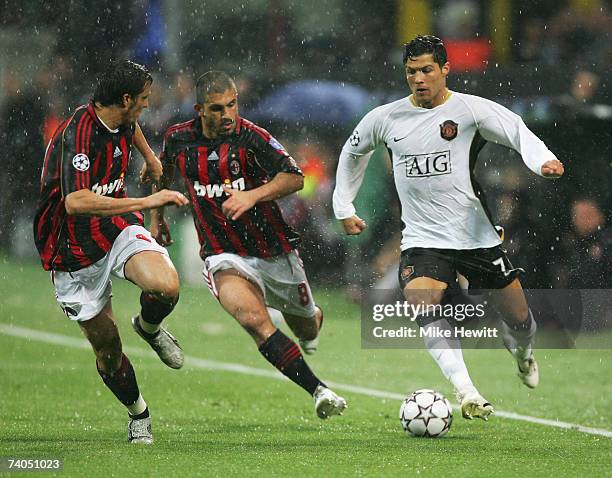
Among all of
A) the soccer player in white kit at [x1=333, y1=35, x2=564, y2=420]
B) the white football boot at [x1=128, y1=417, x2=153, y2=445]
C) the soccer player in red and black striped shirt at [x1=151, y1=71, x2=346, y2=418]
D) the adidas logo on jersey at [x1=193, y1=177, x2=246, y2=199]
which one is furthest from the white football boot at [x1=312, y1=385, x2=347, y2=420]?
the adidas logo on jersey at [x1=193, y1=177, x2=246, y2=199]

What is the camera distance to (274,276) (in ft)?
29.1

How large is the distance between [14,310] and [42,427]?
8.61 m

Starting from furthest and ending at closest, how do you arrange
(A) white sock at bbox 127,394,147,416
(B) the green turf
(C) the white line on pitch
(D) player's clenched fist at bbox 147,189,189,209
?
1. (C) the white line on pitch
2. (A) white sock at bbox 127,394,147,416
3. (D) player's clenched fist at bbox 147,189,189,209
4. (B) the green turf

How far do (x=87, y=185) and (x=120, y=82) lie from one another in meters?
0.66

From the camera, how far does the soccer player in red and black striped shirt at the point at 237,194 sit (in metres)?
8.44

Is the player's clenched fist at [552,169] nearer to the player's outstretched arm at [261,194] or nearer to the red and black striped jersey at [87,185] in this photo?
the player's outstretched arm at [261,194]

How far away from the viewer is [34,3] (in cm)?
1906

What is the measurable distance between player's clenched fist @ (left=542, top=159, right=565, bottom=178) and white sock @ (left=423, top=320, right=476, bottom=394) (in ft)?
3.99

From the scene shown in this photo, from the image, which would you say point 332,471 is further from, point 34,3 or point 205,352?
point 34,3

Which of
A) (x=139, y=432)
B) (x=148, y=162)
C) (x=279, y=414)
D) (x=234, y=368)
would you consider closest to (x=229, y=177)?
(x=148, y=162)

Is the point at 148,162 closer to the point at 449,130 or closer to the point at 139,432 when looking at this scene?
the point at 139,432

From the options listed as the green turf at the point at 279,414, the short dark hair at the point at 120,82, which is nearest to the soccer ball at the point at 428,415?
the green turf at the point at 279,414

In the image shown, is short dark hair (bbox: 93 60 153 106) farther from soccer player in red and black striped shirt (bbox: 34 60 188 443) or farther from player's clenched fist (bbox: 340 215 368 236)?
player's clenched fist (bbox: 340 215 368 236)

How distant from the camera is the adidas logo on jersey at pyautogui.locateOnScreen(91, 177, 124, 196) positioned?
26.1ft
